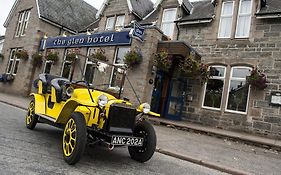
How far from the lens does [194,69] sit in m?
12.1

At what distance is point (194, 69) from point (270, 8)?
4.90m

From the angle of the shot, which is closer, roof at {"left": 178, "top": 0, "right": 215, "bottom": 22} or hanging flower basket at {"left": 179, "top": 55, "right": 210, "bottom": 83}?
hanging flower basket at {"left": 179, "top": 55, "right": 210, "bottom": 83}

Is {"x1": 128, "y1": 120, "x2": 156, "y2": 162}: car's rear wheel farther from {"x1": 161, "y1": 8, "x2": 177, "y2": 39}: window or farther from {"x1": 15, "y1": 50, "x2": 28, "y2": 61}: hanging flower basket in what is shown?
{"x1": 15, "y1": 50, "x2": 28, "y2": 61}: hanging flower basket

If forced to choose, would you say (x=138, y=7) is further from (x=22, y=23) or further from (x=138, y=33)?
(x=22, y=23)

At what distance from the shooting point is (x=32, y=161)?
164 inches

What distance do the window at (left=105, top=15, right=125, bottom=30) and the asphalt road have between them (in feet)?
43.4

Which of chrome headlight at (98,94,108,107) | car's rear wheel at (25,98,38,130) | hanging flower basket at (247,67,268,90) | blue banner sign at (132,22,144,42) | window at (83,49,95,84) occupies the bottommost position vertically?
car's rear wheel at (25,98,38,130)

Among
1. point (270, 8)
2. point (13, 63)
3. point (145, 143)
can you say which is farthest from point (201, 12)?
point (13, 63)

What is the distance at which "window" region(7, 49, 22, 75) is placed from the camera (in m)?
22.2

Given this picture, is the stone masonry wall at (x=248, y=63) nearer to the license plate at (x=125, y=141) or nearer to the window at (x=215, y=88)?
the window at (x=215, y=88)

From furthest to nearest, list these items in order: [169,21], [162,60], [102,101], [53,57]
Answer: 1. [53,57]
2. [169,21]
3. [162,60]
4. [102,101]

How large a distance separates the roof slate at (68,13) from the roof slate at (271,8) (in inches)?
615

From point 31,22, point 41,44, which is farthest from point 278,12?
point 31,22

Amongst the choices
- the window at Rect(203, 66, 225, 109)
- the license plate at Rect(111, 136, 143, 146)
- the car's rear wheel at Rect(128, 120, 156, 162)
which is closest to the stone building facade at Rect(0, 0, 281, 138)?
the window at Rect(203, 66, 225, 109)
